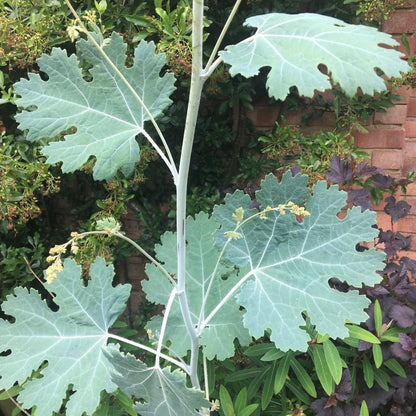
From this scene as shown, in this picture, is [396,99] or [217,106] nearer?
[396,99]

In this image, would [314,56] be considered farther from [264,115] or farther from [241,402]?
[264,115]

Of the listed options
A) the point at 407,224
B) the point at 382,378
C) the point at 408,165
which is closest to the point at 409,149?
the point at 408,165

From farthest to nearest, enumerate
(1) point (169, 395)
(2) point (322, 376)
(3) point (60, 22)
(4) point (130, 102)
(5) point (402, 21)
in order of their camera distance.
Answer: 1. (5) point (402, 21)
2. (3) point (60, 22)
3. (2) point (322, 376)
4. (4) point (130, 102)
5. (1) point (169, 395)

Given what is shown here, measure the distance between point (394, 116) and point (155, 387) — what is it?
1.54m

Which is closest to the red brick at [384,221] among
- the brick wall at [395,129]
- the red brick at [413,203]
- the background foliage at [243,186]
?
the brick wall at [395,129]

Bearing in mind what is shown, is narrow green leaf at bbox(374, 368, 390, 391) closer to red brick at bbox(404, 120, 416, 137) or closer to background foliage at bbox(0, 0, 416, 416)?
background foliage at bbox(0, 0, 416, 416)

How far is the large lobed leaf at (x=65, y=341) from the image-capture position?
888 mm

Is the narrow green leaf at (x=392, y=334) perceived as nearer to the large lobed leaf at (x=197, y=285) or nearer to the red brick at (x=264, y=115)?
the large lobed leaf at (x=197, y=285)

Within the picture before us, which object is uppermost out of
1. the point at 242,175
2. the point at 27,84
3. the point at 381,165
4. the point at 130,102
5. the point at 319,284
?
the point at 27,84

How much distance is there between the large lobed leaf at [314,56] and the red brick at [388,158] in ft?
4.37

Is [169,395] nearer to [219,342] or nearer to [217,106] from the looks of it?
[219,342]

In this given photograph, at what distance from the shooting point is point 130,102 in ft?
2.75

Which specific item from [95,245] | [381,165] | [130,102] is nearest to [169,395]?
[130,102]

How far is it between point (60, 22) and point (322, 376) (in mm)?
1460
